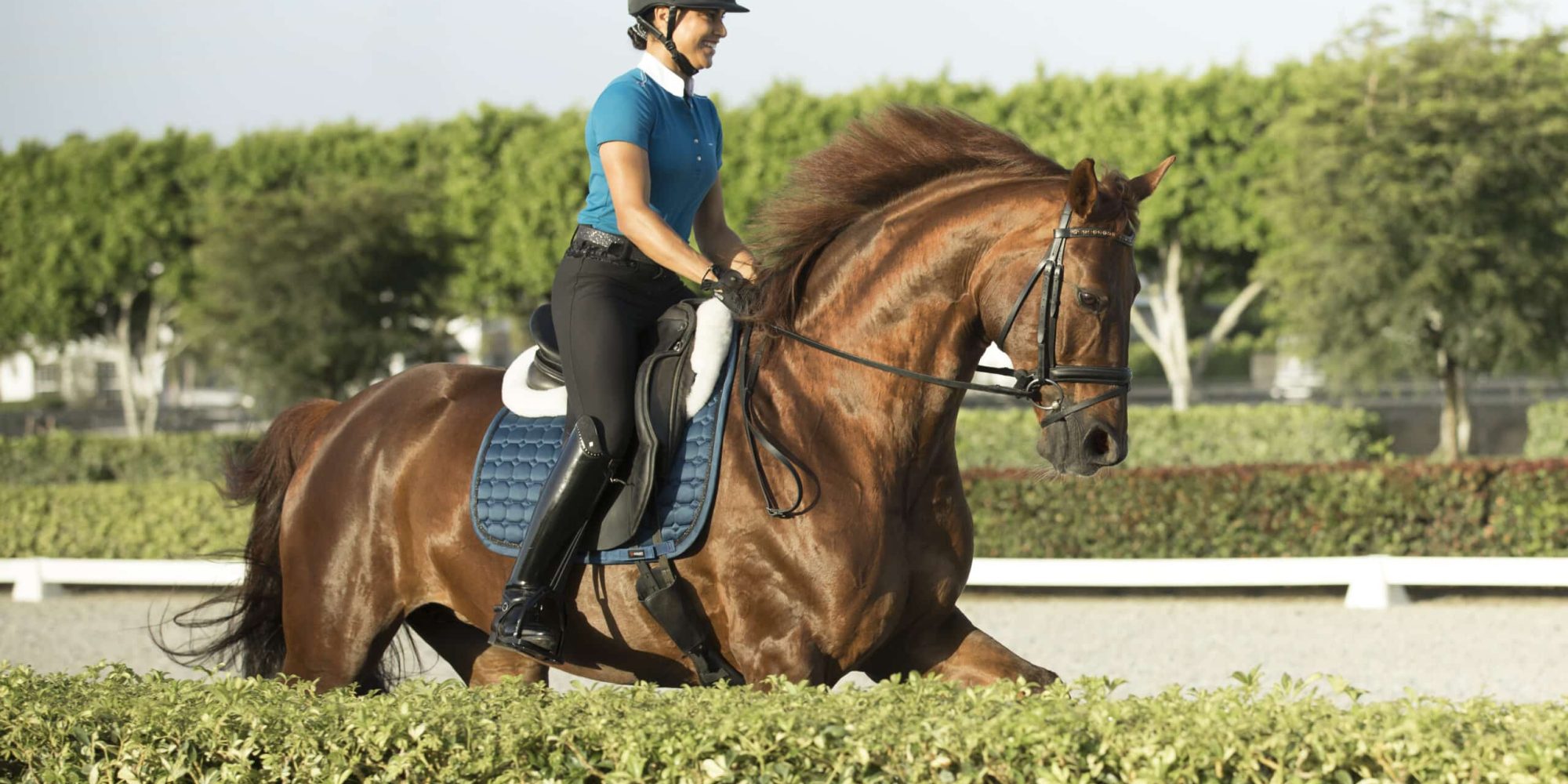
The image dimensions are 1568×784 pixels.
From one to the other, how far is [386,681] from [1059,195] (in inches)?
114

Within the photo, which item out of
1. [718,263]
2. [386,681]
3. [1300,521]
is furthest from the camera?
[1300,521]

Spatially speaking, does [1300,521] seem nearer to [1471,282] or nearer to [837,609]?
[837,609]

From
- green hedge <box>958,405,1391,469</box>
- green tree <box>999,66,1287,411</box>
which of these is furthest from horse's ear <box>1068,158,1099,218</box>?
green tree <box>999,66,1287,411</box>

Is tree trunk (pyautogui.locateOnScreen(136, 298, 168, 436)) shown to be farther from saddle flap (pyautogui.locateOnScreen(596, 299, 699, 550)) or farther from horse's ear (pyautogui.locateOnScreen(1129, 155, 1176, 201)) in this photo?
horse's ear (pyautogui.locateOnScreen(1129, 155, 1176, 201))

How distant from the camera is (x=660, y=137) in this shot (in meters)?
4.41

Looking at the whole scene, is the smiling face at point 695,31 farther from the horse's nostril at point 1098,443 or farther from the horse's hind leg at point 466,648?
the horse's hind leg at point 466,648

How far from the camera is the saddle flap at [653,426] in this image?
14.0 ft

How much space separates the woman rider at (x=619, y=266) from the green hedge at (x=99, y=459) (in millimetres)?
18172

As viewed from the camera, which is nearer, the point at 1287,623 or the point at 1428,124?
the point at 1287,623

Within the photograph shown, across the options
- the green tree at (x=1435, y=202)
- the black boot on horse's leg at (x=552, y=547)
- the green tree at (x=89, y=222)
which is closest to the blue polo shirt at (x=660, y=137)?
the black boot on horse's leg at (x=552, y=547)

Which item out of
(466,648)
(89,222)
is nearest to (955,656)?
(466,648)

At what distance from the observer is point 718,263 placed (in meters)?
4.70

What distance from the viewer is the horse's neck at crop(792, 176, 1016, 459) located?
4160 mm

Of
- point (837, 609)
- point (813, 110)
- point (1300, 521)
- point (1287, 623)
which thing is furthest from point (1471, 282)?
point (837, 609)
